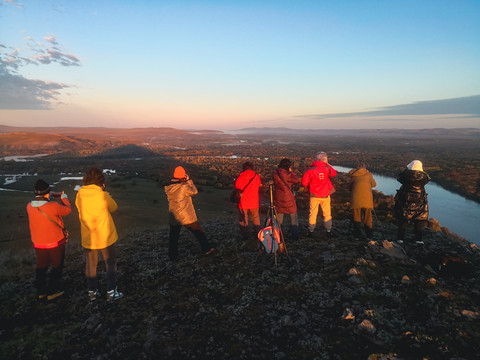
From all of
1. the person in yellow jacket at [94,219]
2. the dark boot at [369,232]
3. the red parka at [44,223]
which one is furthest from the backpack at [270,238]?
the red parka at [44,223]

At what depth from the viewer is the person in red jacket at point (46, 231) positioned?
16.1 ft

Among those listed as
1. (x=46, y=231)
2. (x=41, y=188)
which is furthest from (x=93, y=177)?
(x=46, y=231)

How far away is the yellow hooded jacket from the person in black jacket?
7.61 metres

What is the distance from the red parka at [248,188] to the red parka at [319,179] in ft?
4.68

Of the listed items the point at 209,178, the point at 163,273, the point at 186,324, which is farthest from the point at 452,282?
the point at 209,178

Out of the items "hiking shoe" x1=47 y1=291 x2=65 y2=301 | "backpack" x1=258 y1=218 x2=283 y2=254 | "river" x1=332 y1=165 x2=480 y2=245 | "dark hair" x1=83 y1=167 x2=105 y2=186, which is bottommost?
"river" x1=332 y1=165 x2=480 y2=245

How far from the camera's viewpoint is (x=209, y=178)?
36.6 metres

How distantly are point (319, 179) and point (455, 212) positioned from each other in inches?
1178

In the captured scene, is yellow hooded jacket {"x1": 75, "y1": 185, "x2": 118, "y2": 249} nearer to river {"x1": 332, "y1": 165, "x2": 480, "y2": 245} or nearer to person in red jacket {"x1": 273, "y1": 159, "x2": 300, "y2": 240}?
person in red jacket {"x1": 273, "y1": 159, "x2": 300, "y2": 240}

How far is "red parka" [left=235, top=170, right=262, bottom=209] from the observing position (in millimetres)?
7320

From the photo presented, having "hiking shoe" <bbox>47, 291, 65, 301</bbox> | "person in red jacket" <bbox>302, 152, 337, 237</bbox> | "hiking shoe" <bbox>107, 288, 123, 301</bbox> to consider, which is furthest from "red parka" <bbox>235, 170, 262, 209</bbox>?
"hiking shoe" <bbox>47, 291, 65, 301</bbox>

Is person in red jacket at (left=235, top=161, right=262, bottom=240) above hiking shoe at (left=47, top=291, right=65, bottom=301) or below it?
above

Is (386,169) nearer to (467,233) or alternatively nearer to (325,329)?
(467,233)

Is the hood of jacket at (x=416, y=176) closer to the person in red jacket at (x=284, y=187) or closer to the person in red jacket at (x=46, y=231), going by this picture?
the person in red jacket at (x=284, y=187)
